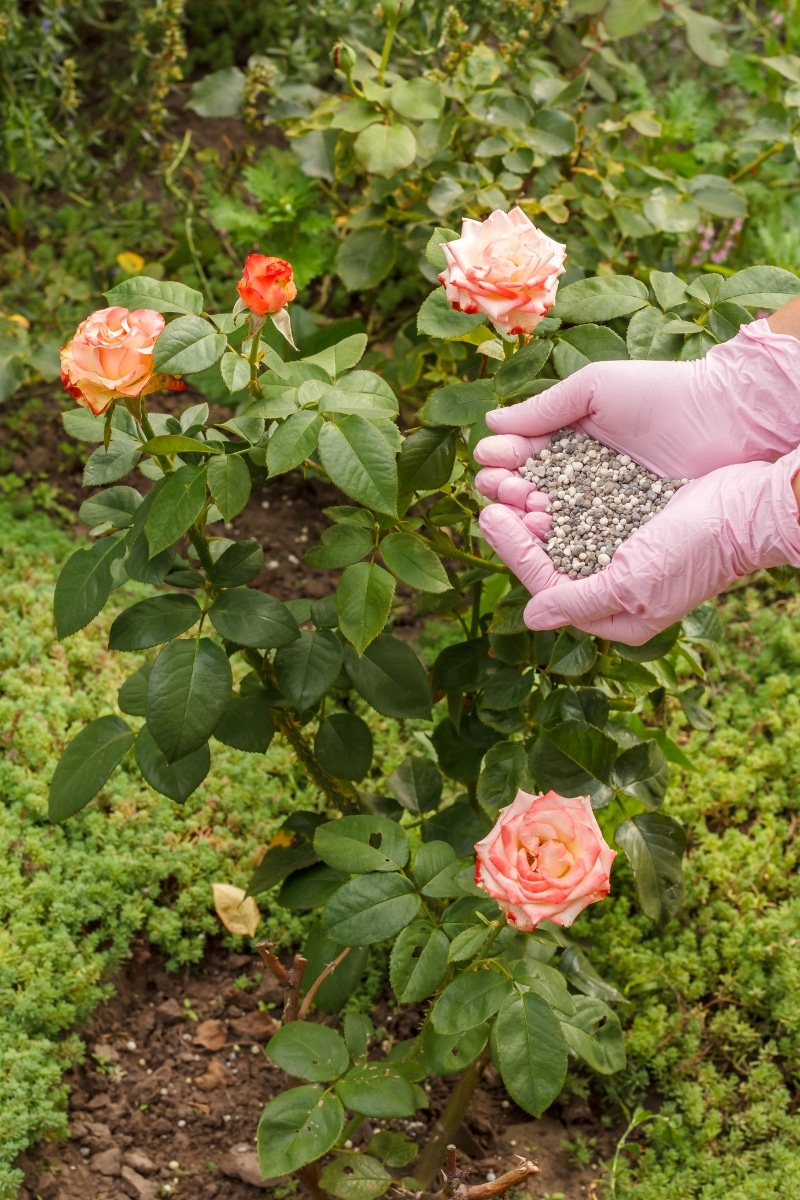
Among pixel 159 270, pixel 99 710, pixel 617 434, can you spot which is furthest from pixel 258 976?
pixel 159 270

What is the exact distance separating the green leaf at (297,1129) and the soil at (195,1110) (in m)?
0.49

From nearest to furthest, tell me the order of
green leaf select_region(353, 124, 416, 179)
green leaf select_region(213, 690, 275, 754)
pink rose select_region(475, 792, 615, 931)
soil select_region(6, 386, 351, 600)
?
pink rose select_region(475, 792, 615, 931), green leaf select_region(213, 690, 275, 754), green leaf select_region(353, 124, 416, 179), soil select_region(6, 386, 351, 600)

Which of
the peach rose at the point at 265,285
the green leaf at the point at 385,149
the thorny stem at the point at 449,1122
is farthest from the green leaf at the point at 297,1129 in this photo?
the green leaf at the point at 385,149

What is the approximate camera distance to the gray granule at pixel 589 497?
5.38 feet

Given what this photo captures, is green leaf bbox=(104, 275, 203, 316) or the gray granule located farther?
the gray granule

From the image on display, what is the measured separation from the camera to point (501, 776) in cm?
176

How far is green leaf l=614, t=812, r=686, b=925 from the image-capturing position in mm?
1811

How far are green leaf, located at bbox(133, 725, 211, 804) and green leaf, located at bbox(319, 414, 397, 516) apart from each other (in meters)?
0.47

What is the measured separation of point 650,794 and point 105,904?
1.12m

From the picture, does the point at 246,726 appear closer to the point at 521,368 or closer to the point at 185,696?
the point at 185,696

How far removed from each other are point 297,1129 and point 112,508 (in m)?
0.92

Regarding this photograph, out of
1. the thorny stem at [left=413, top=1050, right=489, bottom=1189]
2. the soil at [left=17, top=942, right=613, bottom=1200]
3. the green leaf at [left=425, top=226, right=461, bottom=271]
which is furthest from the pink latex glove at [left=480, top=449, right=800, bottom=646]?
the soil at [left=17, top=942, right=613, bottom=1200]

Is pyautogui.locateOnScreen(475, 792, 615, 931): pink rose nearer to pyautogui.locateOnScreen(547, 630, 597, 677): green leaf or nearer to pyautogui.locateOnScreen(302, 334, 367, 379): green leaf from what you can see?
pyautogui.locateOnScreen(547, 630, 597, 677): green leaf

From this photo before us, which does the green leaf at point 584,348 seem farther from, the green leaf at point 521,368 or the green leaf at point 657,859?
Answer: the green leaf at point 657,859
